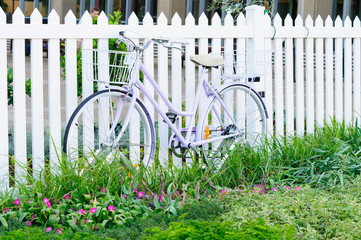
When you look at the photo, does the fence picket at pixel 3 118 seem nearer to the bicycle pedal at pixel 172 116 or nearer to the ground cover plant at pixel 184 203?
the ground cover plant at pixel 184 203

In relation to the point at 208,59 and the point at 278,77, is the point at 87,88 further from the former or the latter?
the point at 278,77

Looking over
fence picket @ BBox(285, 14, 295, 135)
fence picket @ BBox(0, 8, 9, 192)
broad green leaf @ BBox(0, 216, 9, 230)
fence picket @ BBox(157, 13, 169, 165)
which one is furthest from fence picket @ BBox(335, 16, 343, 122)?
broad green leaf @ BBox(0, 216, 9, 230)

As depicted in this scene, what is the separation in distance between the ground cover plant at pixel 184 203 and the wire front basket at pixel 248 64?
978mm

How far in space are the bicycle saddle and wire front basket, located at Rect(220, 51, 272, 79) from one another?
0.28m

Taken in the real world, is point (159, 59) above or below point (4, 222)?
above

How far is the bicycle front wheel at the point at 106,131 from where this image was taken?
415cm

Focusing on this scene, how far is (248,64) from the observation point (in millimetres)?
5500

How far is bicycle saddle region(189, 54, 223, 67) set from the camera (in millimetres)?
4801

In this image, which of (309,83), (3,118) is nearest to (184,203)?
(3,118)

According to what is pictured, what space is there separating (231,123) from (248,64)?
58 cm

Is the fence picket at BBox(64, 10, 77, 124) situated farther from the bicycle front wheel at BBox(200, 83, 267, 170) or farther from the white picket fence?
the bicycle front wheel at BBox(200, 83, 267, 170)

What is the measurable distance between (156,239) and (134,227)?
0.52 m

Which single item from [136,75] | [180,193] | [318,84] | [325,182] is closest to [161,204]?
[180,193]

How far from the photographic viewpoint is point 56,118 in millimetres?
4469
